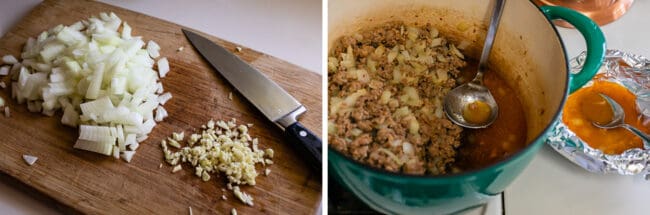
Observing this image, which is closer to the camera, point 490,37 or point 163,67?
point 490,37

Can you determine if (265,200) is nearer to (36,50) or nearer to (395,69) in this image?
(395,69)

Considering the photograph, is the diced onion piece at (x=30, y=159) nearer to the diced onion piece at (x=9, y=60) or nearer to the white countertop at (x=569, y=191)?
the diced onion piece at (x=9, y=60)

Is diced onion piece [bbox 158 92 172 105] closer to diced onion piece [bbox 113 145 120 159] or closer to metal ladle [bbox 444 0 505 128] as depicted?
diced onion piece [bbox 113 145 120 159]

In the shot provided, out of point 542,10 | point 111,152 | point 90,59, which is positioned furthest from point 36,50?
point 542,10

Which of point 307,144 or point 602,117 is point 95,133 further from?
point 602,117

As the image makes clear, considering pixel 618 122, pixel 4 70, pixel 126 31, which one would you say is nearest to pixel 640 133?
pixel 618 122

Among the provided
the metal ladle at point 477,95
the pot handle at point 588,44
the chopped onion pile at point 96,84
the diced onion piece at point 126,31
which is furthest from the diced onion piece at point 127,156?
the pot handle at point 588,44
